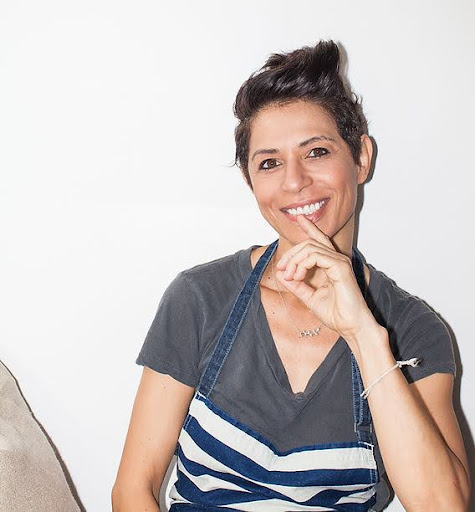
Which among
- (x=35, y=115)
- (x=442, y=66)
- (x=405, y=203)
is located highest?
(x=442, y=66)

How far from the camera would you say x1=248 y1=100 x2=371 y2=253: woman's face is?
127cm

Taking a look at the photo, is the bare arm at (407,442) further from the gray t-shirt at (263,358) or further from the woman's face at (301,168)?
the woman's face at (301,168)

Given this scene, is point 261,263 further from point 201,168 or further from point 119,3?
point 119,3

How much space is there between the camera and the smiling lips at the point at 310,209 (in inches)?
50.3

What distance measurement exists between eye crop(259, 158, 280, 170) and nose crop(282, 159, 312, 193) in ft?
0.14

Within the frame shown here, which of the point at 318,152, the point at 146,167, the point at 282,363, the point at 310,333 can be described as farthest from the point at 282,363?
the point at 146,167

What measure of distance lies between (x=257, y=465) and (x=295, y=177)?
22.0 inches

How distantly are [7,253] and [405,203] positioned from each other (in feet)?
3.11

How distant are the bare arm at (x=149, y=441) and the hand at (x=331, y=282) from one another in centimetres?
33

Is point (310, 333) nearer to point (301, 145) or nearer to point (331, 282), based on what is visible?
point (331, 282)

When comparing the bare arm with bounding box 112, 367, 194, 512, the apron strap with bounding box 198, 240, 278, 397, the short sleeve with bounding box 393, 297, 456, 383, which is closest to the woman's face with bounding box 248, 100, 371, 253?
the apron strap with bounding box 198, 240, 278, 397

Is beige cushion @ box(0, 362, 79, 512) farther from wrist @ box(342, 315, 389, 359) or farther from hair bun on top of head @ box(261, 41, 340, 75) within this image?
hair bun on top of head @ box(261, 41, 340, 75)

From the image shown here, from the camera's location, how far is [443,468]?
1.15m

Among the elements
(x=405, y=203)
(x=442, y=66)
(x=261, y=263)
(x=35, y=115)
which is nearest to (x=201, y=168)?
(x=261, y=263)
